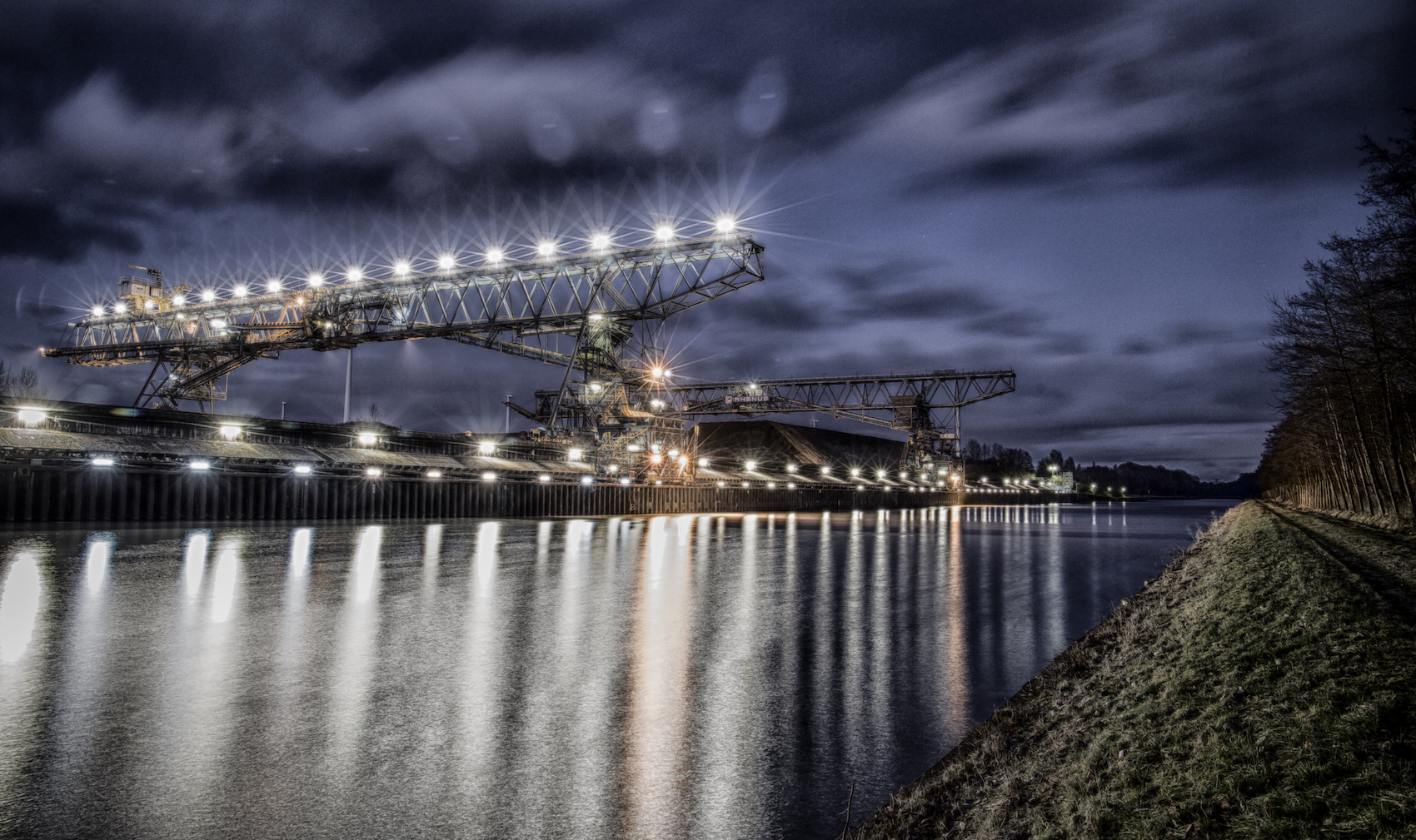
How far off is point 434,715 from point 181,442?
114 ft

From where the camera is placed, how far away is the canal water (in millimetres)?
5129

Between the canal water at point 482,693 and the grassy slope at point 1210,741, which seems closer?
the grassy slope at point 1210,741

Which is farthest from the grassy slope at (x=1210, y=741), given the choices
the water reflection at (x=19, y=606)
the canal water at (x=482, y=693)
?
the water reflection at (x=19, y=606)

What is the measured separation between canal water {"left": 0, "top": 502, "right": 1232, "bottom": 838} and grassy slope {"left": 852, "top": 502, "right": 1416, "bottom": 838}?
2.29 feet

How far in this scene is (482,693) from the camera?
7812 millimetres

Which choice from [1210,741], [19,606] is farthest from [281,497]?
[1210,741]

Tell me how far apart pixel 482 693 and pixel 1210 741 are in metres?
6.61

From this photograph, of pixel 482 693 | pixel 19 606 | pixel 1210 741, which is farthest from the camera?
pixel 19 606

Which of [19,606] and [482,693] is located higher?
[19,606]

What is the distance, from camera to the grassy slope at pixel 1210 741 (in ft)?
13.5

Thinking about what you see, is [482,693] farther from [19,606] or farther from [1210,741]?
[19,606]

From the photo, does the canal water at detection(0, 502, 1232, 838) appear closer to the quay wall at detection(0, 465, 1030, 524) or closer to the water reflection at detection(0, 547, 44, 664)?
the water reflection at detection(0, 547, 44, 664)

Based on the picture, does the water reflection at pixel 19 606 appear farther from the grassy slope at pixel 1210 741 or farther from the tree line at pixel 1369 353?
the tree line at pixel 1369 353

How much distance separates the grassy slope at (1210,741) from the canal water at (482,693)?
0.70m
